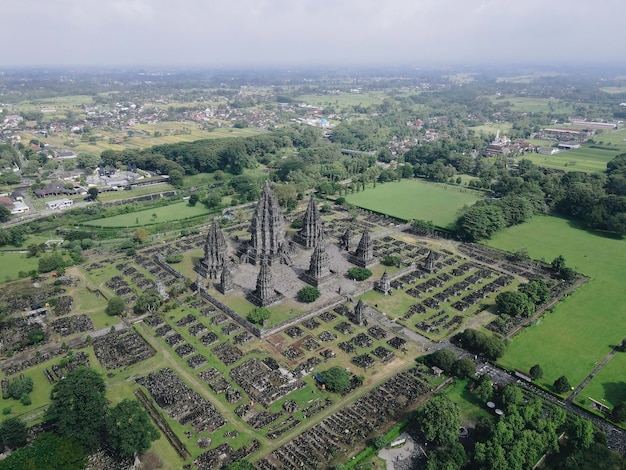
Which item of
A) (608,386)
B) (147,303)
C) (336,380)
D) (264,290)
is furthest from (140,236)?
(608,386)

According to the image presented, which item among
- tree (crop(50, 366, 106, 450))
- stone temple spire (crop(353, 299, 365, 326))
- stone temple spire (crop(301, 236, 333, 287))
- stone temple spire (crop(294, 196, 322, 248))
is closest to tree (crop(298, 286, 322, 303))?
stone temple spire (crop(301, 236, 333, 287))

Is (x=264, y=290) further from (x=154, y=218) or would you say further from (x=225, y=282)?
(x=154, y=218)

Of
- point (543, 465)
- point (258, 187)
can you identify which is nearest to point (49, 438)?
point (543, 465)

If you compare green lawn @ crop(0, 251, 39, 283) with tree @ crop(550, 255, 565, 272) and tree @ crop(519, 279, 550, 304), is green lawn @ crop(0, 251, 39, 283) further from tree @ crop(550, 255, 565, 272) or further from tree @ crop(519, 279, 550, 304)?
tree @ crop(550, 255, 565, 272)

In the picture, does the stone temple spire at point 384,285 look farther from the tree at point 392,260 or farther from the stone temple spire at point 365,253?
the tree at point 392,260

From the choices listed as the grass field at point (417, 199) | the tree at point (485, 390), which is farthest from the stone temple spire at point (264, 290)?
the grass field at point (417, 199)

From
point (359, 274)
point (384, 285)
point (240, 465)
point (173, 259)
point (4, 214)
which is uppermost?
point (240, 465)

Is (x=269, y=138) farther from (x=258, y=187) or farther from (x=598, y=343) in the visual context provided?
(x=598, y=343)
